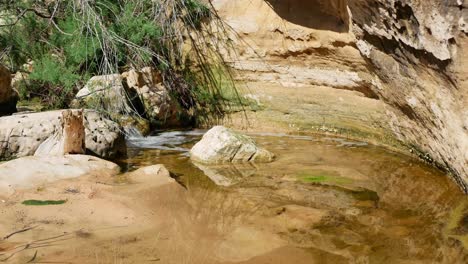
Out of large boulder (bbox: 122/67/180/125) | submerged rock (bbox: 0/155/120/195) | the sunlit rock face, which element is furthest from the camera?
large boulder (bbox: 122/67/180/125)

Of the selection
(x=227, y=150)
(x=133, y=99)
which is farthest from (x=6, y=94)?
(x=227, y=150)

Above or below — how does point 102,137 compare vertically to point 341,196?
above

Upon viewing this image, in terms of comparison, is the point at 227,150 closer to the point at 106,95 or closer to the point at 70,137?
the point at 70,137

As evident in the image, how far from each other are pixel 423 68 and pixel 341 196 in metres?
1.23

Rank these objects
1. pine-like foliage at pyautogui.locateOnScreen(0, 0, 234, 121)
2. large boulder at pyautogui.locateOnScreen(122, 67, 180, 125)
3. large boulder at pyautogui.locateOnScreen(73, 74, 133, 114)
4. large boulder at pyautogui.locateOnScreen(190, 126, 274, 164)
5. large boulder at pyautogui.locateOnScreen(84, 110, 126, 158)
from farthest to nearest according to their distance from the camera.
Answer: large boulder at pyautogui.locateOnScreen(122, 67, 180, 125)
pine-like foliage at pyautogui.locateOnScreen(0, 0, 234, 121)
large boulder at pyautogui.locateOnScreen(73, 74, 133, 114)
large boulder at pyautogui.locateOnScreen(84, 110, 126, 158)
large boulder at pyautogui.locateOnScreen(190, 126, 274, 164)

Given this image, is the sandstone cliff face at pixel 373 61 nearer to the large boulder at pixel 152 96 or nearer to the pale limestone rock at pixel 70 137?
the large boulder at pixel 152 96

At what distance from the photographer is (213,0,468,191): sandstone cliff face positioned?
397 cm

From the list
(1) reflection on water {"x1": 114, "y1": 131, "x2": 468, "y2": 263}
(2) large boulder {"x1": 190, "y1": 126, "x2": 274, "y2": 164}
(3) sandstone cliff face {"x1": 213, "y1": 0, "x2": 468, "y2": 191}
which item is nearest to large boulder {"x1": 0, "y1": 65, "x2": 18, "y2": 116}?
(1) reflection on water {"x1": 114, "y1": 131, "x2": 468, "y2": 263}

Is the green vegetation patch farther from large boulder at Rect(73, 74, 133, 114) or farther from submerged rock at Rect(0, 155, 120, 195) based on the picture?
large boulder at Rect(73, 74, 133, 114)

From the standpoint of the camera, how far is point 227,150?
565cm

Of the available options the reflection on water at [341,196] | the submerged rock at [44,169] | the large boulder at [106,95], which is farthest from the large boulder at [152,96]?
the submerged rock at [44,169]

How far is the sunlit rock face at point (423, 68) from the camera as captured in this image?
3.82 metres

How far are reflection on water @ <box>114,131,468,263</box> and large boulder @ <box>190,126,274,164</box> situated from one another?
0.44ft

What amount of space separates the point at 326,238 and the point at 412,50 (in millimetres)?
1866
